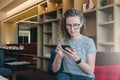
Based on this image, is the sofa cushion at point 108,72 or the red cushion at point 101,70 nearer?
the sofa cushion at point 108,72

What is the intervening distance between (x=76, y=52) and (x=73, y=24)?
23 cm

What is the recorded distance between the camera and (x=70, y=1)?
207 inches

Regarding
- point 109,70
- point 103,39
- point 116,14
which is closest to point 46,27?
point 103,39

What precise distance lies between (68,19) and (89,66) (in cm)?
43

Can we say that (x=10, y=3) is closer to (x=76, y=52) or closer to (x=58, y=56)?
(x=58, y=56)

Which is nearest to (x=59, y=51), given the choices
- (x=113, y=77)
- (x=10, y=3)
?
(x=113, y=77)

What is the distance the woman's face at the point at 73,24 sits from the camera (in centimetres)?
166

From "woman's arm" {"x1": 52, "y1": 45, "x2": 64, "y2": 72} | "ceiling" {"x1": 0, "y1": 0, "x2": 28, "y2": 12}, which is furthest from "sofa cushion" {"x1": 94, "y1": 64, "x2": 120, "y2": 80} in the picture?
"ceiling" {"x1": 0, "y1": 0, "x2": 28, "y2": 12}

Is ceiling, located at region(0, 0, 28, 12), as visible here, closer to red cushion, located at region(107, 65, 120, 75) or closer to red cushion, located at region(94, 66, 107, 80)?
red cushion, located at region(94, 66, 107, 80)

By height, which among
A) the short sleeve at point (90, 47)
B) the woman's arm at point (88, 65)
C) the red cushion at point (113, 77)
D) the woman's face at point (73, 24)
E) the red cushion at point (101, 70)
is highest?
the woman's face at point (73, 24)

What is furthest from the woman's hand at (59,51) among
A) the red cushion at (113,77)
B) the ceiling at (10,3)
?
the ceiling at (10,3)

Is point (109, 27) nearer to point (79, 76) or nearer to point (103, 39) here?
point (103, 39)

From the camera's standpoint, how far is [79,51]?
5.49 ft

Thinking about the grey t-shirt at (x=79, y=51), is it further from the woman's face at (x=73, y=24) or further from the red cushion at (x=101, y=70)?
the red cushion at (x=101, y=70)
